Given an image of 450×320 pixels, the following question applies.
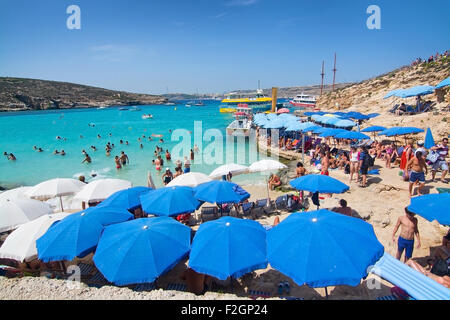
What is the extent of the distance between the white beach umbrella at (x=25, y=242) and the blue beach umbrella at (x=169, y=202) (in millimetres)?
A: 2372

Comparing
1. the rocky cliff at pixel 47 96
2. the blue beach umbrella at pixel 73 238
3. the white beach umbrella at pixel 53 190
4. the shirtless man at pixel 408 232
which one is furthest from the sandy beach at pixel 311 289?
the rocky cliff at pixel 47 96

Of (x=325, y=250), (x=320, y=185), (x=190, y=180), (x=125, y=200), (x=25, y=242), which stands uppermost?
(x=320, y=185)

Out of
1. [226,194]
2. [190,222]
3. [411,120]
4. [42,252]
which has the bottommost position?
[190,222]

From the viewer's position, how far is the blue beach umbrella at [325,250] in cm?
327

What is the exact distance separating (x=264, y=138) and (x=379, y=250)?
20412 millimetres

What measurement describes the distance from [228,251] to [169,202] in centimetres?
300

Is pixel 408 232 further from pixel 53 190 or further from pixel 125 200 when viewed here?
pixel 53 190

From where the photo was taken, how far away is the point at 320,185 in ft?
21.0

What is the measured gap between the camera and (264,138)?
23656 millimetres

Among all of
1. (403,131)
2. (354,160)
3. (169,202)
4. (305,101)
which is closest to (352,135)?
(403,131)

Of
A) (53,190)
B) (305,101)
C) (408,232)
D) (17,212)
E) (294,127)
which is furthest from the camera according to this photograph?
(305,101)
